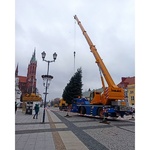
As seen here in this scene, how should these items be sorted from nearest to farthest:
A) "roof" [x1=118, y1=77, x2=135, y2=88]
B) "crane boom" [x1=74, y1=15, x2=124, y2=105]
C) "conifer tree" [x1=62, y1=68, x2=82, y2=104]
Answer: "crane boom" [x1=74, y1=15, x2=124, y2=105] → "conifer tree" [x1=62, y1=68, x2=82, y2=104] → "roof" [x1=118, y1=77, x2=135, y2=88]

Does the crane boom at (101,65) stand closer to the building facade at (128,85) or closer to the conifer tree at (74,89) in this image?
the conifer tree at (74,89)

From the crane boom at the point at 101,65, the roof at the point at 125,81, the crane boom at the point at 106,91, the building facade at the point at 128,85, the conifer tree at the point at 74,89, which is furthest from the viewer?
the roof at the point at 125,81

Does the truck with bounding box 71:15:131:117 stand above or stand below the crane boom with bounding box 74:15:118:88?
below

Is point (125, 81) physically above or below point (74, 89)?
above

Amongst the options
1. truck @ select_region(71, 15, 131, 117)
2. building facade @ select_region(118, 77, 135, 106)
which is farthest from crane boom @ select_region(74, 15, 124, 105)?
building facade @ select_region(118, 77, 135, 106)

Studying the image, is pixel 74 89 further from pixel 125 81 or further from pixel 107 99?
pixel 125 81

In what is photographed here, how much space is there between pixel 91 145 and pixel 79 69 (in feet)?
133

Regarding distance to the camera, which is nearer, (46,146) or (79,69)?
(46,146)

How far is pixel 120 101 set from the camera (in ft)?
57.9

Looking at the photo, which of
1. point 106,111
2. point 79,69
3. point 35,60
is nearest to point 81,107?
point 106,111

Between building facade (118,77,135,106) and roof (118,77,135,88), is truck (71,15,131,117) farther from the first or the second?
roof (118,77,135,88)

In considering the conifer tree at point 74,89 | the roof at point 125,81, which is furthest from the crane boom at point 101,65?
the roof at point 125,81

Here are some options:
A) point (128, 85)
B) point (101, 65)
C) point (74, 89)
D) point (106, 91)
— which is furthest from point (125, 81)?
point (106, 91)
